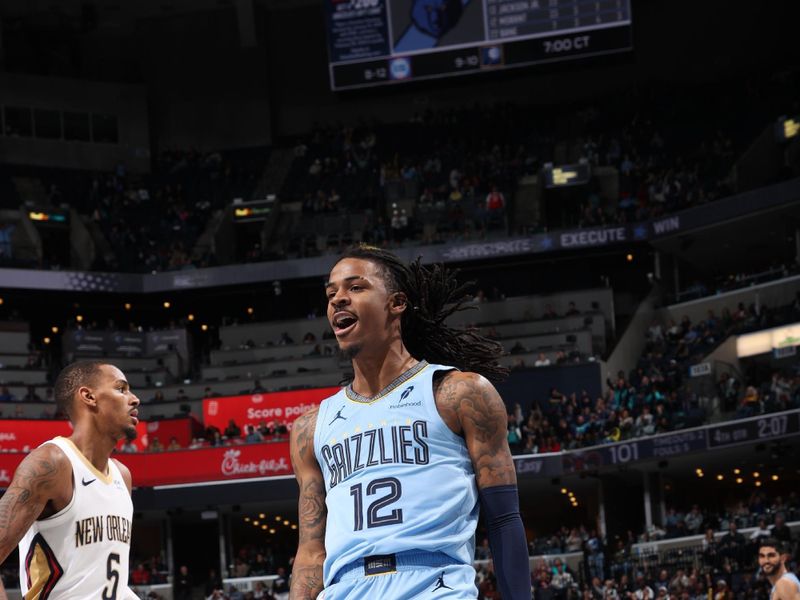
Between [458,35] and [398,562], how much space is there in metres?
37.2

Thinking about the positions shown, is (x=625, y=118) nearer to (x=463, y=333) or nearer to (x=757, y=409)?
(x=757, y=409)

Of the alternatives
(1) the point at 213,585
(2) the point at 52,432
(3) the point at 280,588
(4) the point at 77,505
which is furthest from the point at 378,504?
(2) the point at 52,432

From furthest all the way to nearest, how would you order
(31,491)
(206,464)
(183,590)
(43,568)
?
1. (206,464)
2. (183,590)
3. (43,568)
4. (31,491)

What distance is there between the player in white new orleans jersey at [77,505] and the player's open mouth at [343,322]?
2.28m

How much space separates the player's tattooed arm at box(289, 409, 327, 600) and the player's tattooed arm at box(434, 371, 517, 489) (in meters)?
0.59

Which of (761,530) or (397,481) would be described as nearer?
(397,481)

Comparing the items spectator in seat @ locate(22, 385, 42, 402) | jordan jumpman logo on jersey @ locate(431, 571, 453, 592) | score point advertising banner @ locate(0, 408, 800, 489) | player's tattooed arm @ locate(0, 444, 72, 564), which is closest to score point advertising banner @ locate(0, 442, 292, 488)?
score point advertising banner @ locate(0, 408, 800, 489)

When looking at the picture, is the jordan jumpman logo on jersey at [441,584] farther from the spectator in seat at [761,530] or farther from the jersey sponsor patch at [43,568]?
the spectator in seat at [761,530]

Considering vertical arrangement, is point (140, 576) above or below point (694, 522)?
below

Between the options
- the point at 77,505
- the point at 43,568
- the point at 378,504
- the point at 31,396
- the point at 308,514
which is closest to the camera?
the point at 378,504

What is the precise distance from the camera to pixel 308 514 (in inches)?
204

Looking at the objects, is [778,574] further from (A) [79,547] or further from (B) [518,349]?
(B) [518,349]

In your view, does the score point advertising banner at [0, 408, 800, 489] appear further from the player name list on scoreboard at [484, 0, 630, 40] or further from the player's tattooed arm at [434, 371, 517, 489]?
the player's tattooed arm at [434, 371, 517, 489]

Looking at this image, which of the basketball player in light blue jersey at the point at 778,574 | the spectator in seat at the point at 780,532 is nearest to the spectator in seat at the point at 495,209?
the spectator in seat at the point at 780,532
